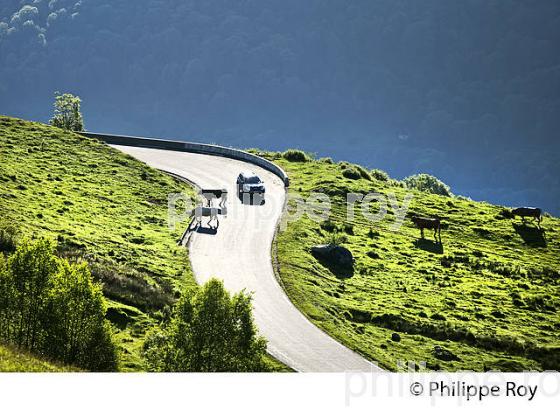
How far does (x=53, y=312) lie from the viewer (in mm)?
37250

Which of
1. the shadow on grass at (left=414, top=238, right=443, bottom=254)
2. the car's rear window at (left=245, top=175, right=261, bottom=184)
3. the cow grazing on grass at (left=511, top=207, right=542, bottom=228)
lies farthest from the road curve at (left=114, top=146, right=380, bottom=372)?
the cow grazing on grass at (left=511, top=207, right=542, bottom=228)

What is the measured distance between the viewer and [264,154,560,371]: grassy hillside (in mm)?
50281

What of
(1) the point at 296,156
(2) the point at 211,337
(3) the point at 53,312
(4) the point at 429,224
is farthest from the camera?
(1) the point at 296,156

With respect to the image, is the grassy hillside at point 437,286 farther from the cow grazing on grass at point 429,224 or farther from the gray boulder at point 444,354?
the cow grazing on grass at point 429,224

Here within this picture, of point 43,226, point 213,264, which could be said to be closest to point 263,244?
point 213,264

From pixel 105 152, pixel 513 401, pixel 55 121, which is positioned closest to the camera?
pixel 513 401

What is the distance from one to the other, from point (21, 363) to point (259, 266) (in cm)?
2957

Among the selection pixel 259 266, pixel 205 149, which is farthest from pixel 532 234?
pixel 205 149

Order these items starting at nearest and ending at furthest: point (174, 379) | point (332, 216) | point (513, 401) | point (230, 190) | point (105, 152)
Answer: point (174, 379), point (513, 401), point (332, 216), point (230, 190), point (105, 152)

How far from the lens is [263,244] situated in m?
67.1

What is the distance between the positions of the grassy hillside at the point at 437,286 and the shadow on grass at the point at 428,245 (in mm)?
126

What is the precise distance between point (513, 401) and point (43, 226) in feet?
125

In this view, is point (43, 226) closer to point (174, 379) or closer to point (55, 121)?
point (174, 379)

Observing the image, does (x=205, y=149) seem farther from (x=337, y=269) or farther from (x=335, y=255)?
(x=337, y=269)
